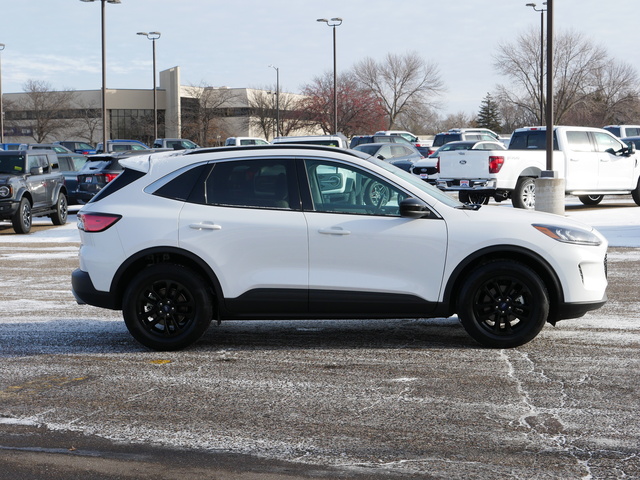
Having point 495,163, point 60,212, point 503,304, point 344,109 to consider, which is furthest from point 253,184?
point 344,109

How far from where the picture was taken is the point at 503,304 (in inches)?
286

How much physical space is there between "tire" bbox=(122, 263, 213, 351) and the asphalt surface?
0.15 metres

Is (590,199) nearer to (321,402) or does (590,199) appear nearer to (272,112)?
(321,402)

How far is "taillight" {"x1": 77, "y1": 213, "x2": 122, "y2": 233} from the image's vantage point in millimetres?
7406

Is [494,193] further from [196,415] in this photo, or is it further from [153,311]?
[196,415]

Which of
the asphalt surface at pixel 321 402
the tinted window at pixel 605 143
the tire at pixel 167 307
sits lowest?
the asphalt surface at pixel 321 402

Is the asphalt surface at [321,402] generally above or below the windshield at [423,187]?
below

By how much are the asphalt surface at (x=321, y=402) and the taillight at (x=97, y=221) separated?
1.04 metres

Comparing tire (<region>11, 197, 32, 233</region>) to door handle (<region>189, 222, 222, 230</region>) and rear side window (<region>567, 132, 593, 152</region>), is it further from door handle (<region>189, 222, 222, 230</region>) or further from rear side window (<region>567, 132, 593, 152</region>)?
rear side window (<region>567, 132, 593, 152</region>)

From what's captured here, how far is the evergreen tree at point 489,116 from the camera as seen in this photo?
349 feet

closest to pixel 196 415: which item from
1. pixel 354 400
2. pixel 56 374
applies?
pixel 354 400

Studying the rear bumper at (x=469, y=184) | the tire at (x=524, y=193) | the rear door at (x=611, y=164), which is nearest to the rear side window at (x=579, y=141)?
the rear door at (x=611, y=164)

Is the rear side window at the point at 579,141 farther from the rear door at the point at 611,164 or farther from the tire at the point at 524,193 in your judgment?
the tire at the point at 524,193

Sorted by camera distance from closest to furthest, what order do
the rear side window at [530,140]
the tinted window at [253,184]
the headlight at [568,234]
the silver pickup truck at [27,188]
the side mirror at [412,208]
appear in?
the side mirror at [412,208], the headlight at [568,234], the tinted window at [253,184], the silver pickup truck at [27,188], the rear side window at [530,140]
